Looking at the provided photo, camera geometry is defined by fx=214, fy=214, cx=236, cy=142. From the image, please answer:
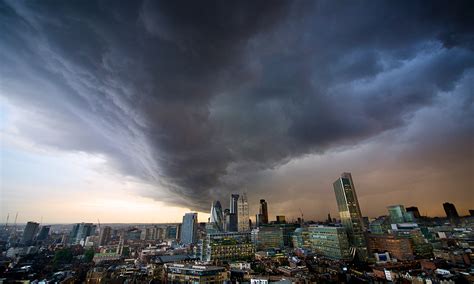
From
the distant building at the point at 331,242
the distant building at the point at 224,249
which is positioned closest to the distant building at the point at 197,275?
the distant building at the point at 224,249

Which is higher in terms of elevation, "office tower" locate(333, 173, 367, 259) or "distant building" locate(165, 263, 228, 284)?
"office tower" locate(333, 173, 367, 259)

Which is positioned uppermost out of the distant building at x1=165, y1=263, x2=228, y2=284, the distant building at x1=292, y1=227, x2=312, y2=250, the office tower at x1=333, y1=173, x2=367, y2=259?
the office tower at x1=333, y1=173, x2=367, y2=259

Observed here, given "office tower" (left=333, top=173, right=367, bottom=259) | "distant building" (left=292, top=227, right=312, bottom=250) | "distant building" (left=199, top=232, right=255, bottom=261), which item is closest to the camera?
"distant building" (left=199, top=232, right=255, bottom=261)

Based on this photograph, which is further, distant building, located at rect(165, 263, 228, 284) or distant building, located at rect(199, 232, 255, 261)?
distant building, located at rect(199, 232, 255, 261)

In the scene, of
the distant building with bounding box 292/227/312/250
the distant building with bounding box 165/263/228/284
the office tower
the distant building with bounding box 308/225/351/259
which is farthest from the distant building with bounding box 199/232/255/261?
the office tower

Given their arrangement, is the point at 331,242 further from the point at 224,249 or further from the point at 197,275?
the point at 197,275

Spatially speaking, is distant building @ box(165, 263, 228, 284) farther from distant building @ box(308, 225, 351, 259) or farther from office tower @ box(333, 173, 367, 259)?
office tower @ box(333, 173, 367, 259)

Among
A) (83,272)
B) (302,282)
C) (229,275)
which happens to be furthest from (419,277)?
(83,272)
